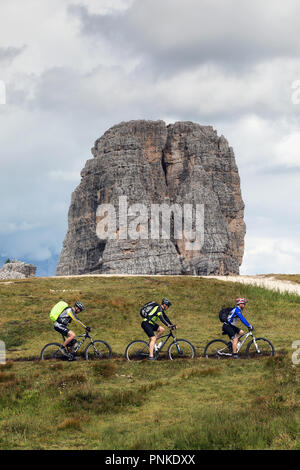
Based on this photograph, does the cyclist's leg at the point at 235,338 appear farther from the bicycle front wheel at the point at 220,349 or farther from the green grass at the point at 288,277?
the green grass at the point at 288,277

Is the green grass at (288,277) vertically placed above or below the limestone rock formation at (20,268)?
below

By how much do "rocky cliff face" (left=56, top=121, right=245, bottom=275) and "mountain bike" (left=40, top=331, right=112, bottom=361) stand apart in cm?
7066

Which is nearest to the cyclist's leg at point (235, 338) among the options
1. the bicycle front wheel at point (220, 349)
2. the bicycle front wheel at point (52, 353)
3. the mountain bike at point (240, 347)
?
the mountain bike at point (240, 347)

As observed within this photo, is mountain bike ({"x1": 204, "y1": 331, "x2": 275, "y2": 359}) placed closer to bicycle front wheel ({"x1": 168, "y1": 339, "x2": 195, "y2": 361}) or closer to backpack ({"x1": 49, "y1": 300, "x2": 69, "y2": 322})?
bicycle front wheel ({"x1": 168, "y1": 339, "x2": 195, "y2": 361})

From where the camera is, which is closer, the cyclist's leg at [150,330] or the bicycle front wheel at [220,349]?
the cyclist's leg at [150,330]

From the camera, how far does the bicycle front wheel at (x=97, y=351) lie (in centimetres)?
2323

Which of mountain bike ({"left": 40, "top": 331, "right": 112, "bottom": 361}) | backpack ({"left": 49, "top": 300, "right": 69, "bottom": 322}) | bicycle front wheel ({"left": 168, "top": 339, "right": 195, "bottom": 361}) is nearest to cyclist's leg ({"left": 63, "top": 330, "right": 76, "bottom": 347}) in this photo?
mountain bike ({"left": 40, "top": 331, "right": 112, "bottom": 361})

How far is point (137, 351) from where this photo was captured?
A: 2262 centimetres

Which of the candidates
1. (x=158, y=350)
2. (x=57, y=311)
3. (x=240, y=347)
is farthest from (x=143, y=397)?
(x=240, y=347)

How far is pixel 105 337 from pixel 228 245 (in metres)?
76.8

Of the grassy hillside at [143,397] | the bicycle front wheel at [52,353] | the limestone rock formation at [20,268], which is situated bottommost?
the grassy hillside at [143,397]

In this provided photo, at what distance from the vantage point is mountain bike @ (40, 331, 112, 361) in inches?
898

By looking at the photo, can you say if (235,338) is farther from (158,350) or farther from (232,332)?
(158,350)

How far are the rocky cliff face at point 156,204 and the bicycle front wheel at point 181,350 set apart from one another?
7235cm
